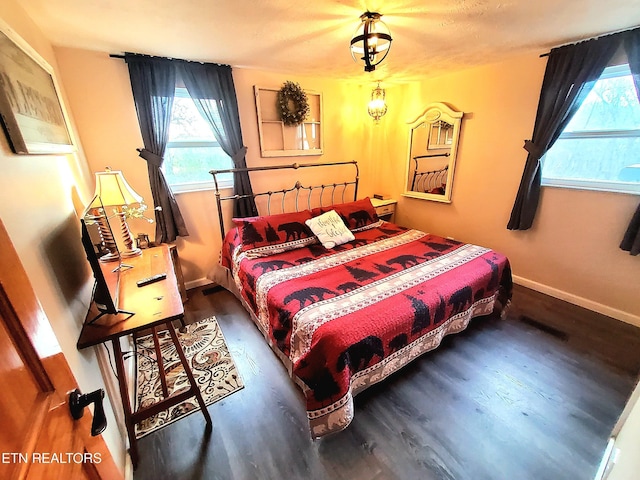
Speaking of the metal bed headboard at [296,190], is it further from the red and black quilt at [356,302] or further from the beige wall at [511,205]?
the beige wall at [511,205]

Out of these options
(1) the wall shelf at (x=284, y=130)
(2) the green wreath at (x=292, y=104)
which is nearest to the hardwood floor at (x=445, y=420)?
(1) the wall shelf at (x=284, y=130)

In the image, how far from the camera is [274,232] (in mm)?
2496

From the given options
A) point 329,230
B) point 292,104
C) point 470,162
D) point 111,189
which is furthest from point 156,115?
point 470,162

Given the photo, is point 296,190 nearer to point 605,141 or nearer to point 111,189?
point 111,189

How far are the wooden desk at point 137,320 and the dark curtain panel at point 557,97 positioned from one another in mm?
3075

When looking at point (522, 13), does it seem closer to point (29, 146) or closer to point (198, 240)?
point (29, 146)

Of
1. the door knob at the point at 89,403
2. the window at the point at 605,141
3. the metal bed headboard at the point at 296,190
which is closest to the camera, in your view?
the door knob at the point at 89,403

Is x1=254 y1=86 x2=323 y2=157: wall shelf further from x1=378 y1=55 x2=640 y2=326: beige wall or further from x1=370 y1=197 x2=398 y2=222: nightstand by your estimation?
x1=378 y1=55 x2=640 y2=326: beige wall

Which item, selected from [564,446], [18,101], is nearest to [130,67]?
[18,101]

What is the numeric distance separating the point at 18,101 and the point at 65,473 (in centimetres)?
127

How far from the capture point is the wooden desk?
111cm

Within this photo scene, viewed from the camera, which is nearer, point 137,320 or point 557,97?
point 137,320

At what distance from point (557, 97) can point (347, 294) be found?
2.52 m

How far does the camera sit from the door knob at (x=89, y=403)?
63cm
